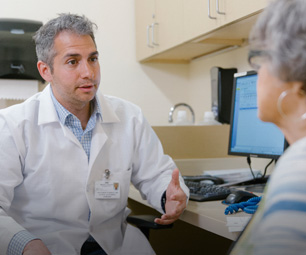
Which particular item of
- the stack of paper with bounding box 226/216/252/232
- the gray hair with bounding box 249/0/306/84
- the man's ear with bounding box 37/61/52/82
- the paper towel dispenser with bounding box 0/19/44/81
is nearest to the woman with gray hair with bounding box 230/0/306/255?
the gray hair with bounding box 249/0/306/84

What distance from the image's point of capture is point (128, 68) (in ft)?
12.3

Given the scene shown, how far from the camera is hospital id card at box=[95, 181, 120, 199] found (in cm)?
168

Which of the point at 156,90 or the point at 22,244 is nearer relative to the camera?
the point at 22,244

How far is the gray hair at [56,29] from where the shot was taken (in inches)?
69.0

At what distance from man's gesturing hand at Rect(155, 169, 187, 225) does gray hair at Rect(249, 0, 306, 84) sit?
867mm

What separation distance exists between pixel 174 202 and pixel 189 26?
4.76ft

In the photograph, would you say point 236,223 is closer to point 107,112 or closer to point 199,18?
point 107,112

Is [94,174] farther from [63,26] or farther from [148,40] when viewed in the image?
[148,40]

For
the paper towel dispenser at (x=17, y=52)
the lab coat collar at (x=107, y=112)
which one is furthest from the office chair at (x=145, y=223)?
the paper towel dispenser at (x=17, y=52)

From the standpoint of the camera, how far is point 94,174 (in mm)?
1686

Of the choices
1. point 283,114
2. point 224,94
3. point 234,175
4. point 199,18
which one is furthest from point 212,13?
point 283,114

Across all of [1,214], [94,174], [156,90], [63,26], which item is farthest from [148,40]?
[1,214]

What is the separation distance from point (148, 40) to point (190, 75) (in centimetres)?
64

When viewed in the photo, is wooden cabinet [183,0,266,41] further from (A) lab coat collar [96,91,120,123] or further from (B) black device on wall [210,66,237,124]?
(A) lab coat collar [96,91,120,123]
